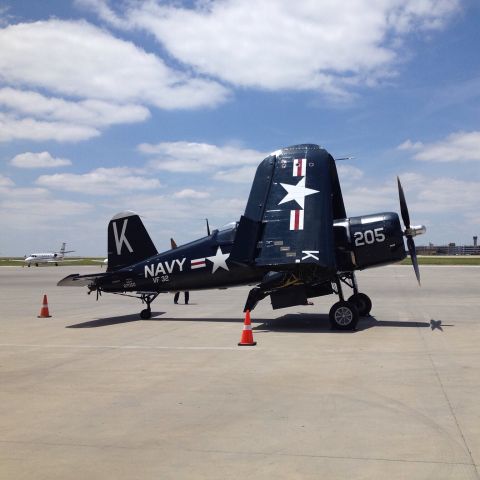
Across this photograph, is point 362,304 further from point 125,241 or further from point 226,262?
point 125,241

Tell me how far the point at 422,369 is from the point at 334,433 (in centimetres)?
381

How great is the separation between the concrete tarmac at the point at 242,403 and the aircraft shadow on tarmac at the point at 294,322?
0.20 metres

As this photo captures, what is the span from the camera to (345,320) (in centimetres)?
1344

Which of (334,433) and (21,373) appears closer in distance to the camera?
(334,433)

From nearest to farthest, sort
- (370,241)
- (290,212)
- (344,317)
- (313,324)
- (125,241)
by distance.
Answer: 1. (344,317)
2. (290,212)
3. (370,241)
4. (313,324)
5. (125,241)

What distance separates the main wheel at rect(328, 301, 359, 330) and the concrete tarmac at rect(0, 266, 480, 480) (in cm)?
32

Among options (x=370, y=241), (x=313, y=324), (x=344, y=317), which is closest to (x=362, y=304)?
(x=313, y=324)

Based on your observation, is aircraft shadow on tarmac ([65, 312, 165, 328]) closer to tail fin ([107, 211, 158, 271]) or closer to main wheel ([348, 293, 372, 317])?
tail fin ([107, 211, 158, 271])

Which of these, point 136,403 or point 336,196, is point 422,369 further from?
point 336,196

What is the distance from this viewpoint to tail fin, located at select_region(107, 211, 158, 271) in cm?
1727

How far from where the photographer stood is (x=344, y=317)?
44.2 ft

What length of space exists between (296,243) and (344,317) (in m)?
2.31

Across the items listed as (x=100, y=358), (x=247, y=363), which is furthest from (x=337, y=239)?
(x=100, y=358)

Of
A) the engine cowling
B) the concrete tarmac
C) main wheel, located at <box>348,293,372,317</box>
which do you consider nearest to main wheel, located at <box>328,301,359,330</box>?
the concrete tarmac
